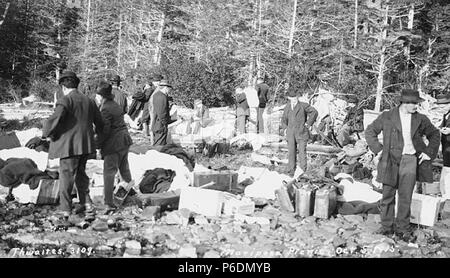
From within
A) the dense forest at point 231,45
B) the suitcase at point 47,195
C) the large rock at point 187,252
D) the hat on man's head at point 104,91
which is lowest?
the large rock at point 187,252

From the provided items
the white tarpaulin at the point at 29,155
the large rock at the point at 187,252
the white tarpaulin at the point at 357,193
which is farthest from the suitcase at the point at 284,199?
the white tarpaulin at the point at 29,155

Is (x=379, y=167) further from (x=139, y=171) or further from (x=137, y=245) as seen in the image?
(x=139, y=171)

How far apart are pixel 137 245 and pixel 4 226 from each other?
185cm

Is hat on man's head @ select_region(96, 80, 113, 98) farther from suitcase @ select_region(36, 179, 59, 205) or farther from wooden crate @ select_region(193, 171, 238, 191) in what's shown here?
wooden crate @ select_region(193, 171, 238, 191)

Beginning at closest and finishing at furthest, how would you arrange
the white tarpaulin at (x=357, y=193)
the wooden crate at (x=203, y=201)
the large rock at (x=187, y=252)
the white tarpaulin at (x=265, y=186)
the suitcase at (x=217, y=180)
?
the large rock at (x=187, y=252) → the wooden crate at (x=203, y=201) → the white tarpaulin at (x=357, y=193) → the suitcase at (x=217, y=180) → the white tarpaulin at (x=265, y=186)

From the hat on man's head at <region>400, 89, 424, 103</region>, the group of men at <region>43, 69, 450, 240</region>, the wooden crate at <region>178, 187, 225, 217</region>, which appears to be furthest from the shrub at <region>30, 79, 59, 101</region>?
the hat on man's head at <region>400, 89, 424, 103</region>

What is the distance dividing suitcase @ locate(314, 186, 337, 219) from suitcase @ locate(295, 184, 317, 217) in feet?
0.23

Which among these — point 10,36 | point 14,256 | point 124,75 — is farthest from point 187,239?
point 10,36

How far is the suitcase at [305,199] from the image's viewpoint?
698 centimetres

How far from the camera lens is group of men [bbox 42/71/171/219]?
6371 mm

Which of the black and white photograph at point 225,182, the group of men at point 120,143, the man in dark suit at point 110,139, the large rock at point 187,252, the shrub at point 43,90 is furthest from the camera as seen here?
the shrub at point 43,90

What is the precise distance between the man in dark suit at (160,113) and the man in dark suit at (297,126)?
2.45 meters

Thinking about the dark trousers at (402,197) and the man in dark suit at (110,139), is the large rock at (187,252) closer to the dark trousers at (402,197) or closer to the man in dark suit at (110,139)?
the man in dark suit at (110,139)

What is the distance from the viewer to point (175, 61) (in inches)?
1057
